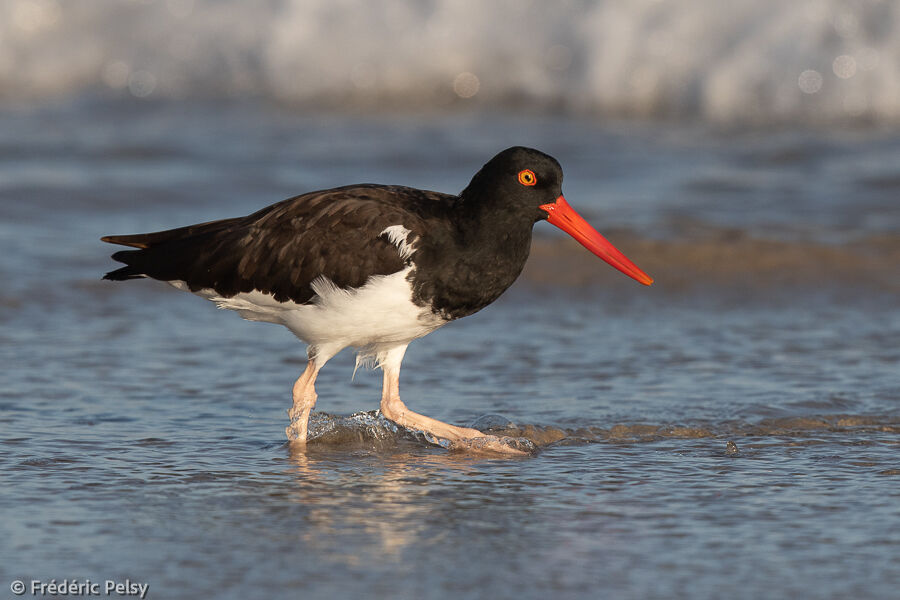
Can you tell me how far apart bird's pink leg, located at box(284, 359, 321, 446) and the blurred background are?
0.09 meters

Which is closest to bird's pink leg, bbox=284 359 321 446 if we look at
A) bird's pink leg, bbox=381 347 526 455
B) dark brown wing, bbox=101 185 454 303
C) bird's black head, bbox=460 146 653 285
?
bird's pink leg, bbox=381 347 526 455

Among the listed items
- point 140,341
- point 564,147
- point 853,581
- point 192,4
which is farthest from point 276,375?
point 192,4

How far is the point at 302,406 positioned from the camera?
229 inches

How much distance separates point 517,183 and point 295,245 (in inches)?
41.4

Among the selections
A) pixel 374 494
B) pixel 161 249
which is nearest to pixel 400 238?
pixel 374 494

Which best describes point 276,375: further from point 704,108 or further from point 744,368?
point 704,108

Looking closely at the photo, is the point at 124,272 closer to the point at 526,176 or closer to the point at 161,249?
the point at 161,249

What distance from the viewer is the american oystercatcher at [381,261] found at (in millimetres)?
5449

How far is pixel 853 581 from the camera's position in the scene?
12.9 ft

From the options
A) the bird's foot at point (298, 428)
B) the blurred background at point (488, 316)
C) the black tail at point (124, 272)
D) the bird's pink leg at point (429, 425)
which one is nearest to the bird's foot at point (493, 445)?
the bird's pink leg at point (429, 425)

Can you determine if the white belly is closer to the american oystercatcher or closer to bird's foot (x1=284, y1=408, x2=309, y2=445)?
the american oystercatcher

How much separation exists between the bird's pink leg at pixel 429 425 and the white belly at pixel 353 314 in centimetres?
17

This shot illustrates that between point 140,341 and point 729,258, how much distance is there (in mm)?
4392

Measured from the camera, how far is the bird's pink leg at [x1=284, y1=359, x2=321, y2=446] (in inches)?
225
